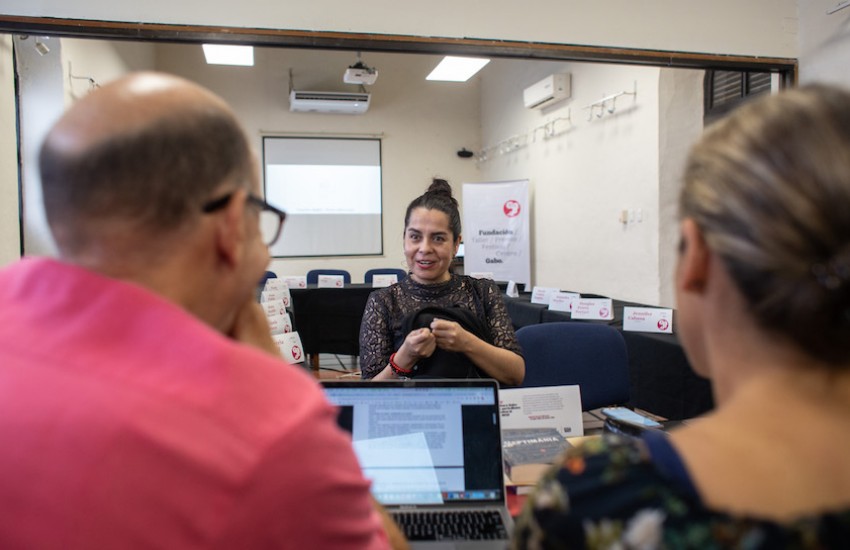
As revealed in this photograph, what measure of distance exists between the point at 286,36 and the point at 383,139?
5915mm

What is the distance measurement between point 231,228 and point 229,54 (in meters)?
6.94

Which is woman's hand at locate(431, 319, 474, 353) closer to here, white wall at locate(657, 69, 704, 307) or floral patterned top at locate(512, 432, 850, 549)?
floral patterned top at locate(512, 432, 850, 549)

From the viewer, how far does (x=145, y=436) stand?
51cm

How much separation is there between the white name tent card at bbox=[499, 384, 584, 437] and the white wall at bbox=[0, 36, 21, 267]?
10.7 feet

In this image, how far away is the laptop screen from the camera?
1280mm

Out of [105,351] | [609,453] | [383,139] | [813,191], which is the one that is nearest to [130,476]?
Answer: [105,351]

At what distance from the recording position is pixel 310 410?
58 cm

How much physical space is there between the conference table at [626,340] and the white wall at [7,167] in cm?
234

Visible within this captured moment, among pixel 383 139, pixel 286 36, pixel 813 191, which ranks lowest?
pixel 813 191

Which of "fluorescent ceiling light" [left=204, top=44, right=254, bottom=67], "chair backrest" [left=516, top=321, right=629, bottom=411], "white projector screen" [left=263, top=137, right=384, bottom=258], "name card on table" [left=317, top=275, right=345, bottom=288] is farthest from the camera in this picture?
"white projector screen" [left=263, top=137, right=384, bottom=258]

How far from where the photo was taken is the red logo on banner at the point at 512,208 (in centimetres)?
734

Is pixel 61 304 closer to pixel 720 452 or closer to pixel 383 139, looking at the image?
pixel 720 452

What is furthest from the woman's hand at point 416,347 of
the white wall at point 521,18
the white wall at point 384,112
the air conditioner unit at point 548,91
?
the white wall at point 384,112

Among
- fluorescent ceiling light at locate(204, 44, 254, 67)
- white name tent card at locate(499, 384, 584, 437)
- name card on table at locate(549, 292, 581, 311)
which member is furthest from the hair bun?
fluorescent ceiling light at locate(204, 44, 254, 67)
